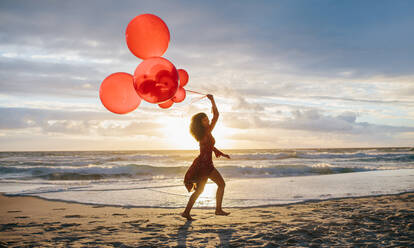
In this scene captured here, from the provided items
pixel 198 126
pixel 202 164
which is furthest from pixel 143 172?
pixel 198 126

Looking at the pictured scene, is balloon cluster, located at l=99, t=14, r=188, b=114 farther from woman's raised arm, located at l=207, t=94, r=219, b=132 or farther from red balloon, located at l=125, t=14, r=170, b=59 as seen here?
woman's raised arm, located at l=207, t=94, r=219, b=132

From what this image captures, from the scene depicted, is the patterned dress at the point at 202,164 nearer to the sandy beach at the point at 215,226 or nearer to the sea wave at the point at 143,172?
the sandy beach at the point at 215,226

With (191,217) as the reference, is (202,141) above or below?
above

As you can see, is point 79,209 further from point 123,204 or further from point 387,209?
point 387,209

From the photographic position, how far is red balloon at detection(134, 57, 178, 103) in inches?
165

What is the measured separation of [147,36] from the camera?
4.55 m

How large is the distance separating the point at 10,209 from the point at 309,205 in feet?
19.3

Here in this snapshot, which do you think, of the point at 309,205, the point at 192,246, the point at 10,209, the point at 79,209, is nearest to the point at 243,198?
the point at 309,205

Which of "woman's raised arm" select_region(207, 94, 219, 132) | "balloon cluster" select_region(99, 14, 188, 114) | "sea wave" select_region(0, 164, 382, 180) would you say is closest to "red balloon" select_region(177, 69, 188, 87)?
"woman's raised arm" select_region(207, 94, 219, 132)

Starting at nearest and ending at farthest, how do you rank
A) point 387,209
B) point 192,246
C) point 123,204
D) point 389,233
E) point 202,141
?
point 192,246 → point 389,233 → point 202,141 → point 387,209 → point 123,204

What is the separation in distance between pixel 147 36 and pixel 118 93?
2.97 ft

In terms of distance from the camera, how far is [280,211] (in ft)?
19.2

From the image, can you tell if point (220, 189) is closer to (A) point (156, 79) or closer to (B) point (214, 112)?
(B) point (214, 112)

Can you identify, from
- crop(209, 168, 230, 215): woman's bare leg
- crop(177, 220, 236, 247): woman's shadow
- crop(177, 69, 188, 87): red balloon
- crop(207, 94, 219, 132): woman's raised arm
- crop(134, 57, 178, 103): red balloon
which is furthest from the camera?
crop(177, 69, 188, 87): red balloon
